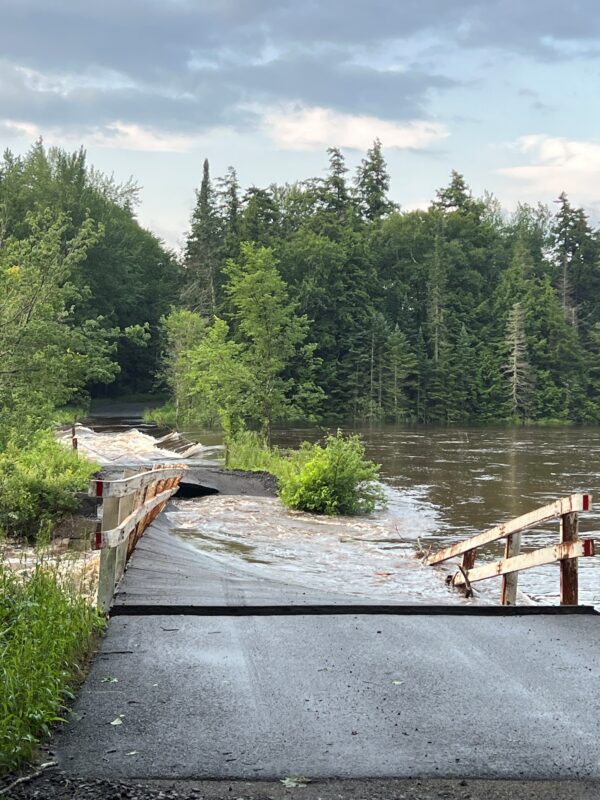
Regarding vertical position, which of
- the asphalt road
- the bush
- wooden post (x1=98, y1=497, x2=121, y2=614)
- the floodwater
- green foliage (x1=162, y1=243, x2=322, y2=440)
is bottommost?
the floodwater

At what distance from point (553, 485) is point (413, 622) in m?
21.1

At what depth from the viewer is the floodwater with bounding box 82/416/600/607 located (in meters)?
12.1

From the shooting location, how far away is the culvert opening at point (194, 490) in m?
22.3

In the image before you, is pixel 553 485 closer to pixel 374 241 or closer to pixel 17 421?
pixel 17 421

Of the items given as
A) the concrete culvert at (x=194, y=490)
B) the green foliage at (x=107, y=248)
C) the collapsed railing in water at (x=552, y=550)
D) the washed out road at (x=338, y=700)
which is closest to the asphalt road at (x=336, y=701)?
the washed out road at (x=338, y=700)

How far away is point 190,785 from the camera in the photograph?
385 cm

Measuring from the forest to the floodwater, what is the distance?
24168 millimetres

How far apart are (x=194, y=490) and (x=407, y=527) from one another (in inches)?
237

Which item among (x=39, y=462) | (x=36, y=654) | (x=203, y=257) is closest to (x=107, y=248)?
(x=203, y=257)

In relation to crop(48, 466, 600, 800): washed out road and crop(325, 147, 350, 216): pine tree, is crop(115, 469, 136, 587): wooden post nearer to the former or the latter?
crop(48, 466, 600, 800): washed out road

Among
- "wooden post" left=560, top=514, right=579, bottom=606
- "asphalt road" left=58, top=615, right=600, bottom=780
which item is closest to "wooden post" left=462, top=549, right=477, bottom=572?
"wooden post" left=560, top=514, right=579, bottom=606

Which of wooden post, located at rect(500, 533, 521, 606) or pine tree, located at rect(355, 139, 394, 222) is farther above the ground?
pine tree, located at rect(355, 139, 394, 222)

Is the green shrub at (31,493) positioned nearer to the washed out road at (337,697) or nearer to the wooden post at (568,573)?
the washed out road at (337,697)

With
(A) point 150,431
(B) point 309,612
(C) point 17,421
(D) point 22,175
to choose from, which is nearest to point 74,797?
(B) point 309,612
